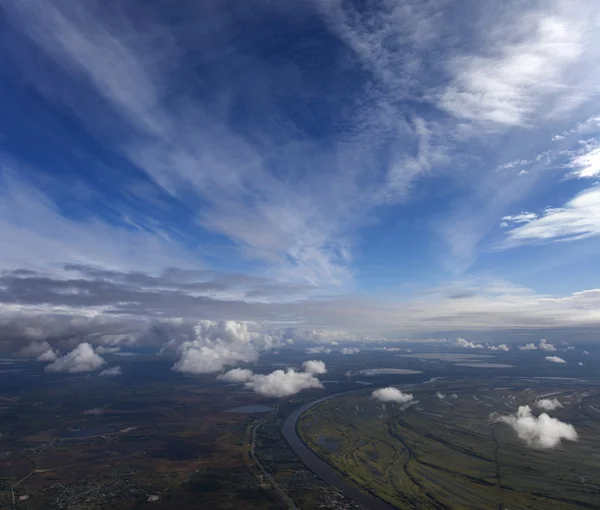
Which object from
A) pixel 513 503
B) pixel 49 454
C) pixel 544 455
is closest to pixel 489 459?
pixel 544 455

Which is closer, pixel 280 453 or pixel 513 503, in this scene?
pixel 513 503

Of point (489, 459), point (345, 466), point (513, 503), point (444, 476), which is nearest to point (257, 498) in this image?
point (345, 466)

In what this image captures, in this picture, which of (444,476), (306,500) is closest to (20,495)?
(306,500)

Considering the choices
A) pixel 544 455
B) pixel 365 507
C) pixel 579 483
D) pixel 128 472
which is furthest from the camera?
pixel 544 455

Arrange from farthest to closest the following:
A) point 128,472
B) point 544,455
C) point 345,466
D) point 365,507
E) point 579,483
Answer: point 544,455 < point 345,466 < point 128,472 < point 579,483 < point 365,507

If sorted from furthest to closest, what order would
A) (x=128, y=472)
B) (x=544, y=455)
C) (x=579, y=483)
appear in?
(x=544, y=455)
(x=128, y=472)
(x=579, y=483)

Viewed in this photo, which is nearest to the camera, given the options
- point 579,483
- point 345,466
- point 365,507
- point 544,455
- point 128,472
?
point 365,507

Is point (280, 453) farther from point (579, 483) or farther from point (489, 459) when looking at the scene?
point (579, 483)

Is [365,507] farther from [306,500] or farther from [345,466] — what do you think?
[345,466]

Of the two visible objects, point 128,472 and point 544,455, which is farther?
point 544,455
